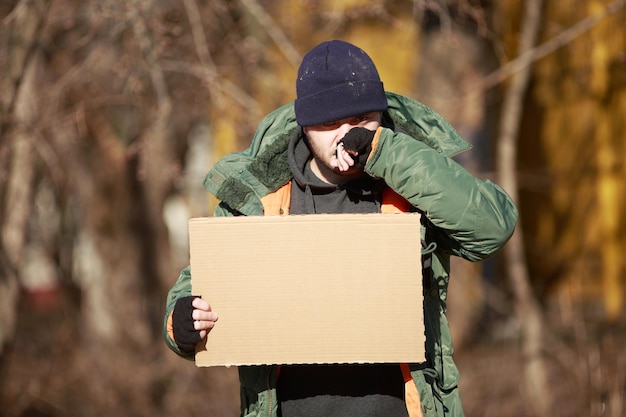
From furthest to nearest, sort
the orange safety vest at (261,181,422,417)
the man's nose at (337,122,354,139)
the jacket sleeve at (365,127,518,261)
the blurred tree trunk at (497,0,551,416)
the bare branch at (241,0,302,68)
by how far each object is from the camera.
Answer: the blurred tree trunk at (497,0,551,416)
the bare branch at (241,0,302,68)
the man's nose at (337,122,354,139)
the orange safety vest at (261,181,422,417)
the jacket sleeve at (365,127,518,261)

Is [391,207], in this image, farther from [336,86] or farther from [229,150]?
[229,150]

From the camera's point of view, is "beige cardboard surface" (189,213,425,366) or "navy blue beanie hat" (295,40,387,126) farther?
"navy blue beanie hat" (295,40,387,126)

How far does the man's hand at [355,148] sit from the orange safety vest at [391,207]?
0.21m

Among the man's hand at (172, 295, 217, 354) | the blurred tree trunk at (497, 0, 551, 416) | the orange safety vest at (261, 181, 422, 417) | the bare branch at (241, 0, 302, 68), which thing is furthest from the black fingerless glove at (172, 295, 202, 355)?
the blurred tree trunk at (497, 0, 551, 416)

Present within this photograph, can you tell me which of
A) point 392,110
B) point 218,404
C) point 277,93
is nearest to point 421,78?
point 277,93

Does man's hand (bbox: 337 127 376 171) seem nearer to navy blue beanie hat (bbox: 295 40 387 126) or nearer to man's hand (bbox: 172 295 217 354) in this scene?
navy blue beanie hat (bbox: 295 40 387 126)

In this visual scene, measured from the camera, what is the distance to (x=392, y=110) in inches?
111

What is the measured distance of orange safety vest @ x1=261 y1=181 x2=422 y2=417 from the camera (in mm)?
2541

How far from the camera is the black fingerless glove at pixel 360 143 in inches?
98.3

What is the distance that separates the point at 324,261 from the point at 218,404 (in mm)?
4559

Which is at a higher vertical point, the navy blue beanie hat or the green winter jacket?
the navy blue beanie hat

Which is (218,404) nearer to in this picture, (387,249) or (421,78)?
(421,78)

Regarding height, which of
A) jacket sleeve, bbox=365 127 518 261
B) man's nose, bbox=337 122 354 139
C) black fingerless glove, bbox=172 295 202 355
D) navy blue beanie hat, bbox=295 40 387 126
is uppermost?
navy blue beanie hat, bbox=295 40 387 126

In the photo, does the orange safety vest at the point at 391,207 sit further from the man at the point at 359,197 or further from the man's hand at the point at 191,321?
the man's hand at the point at 191,321
